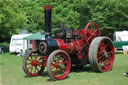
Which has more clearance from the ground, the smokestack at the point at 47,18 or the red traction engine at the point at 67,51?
the smokestack at the point at 47,18

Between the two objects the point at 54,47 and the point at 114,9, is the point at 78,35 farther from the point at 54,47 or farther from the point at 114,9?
the point at 114,9

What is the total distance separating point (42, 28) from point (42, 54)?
2147cm

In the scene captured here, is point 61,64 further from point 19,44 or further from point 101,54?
point 19,44

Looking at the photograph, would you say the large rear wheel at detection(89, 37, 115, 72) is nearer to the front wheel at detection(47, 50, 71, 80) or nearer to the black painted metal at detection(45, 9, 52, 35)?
the front wheel at detection(47, 50, 71, 80)

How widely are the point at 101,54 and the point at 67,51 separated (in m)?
1.51

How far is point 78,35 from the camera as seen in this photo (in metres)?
8.94

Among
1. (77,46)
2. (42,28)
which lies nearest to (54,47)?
(77,46)

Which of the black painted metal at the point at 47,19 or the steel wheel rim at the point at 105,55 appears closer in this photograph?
the black painted metal at the point at 47,19

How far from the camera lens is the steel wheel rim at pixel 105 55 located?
877 cm

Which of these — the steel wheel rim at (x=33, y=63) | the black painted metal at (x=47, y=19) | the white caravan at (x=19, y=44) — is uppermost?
the black painted metal at (x=47, y=19)

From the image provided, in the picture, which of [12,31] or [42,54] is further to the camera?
[12,31]

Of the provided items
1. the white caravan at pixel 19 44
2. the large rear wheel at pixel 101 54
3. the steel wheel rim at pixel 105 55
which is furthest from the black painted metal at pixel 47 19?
the white caravan at pixel 19 44

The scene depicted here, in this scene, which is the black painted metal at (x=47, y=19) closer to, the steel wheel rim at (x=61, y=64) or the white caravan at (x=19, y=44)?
the steel wheel rim at (x=61, y=64)

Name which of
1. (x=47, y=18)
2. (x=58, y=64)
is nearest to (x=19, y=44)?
(x=47, y=18)
